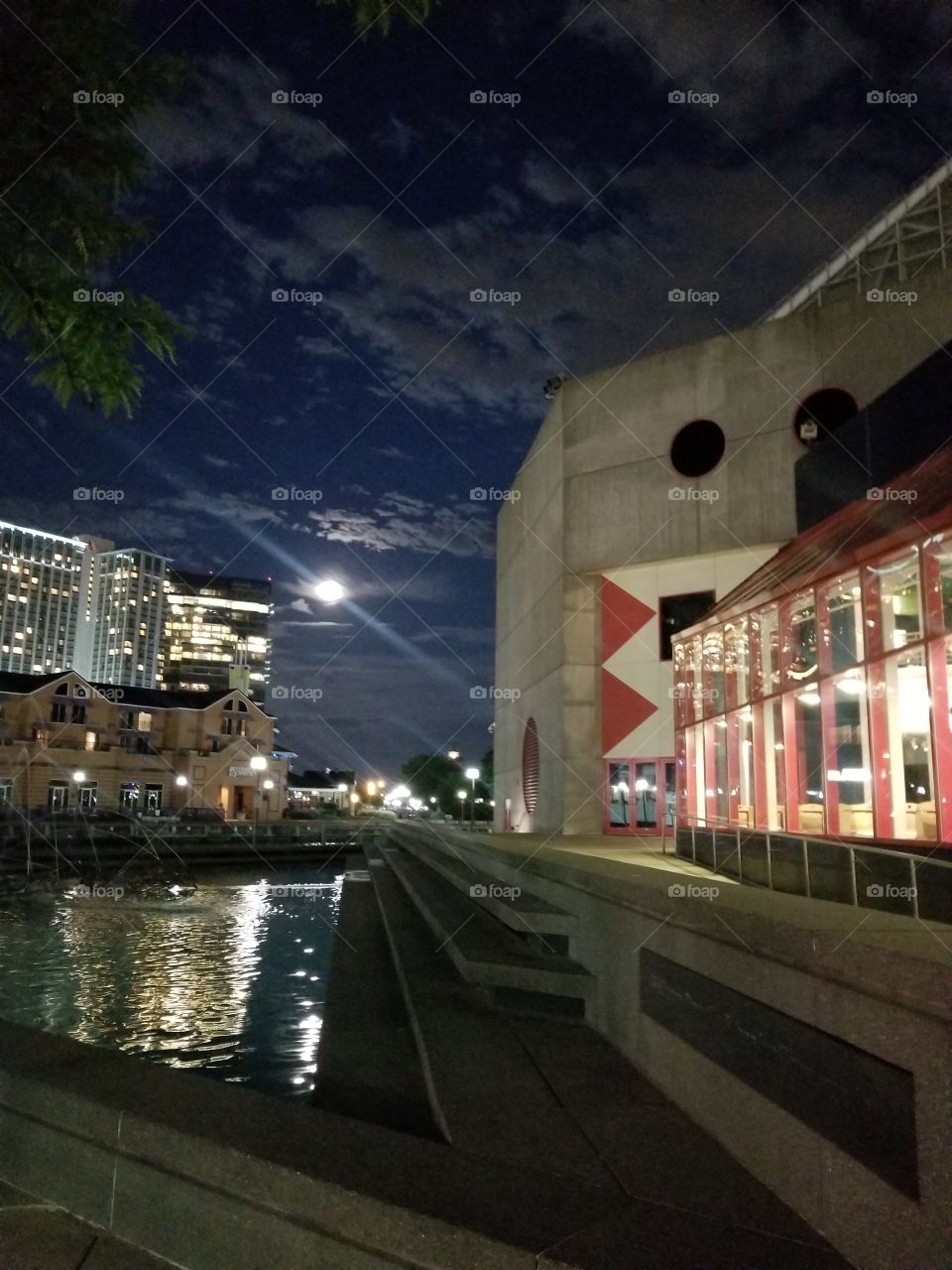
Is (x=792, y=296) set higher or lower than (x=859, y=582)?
higher

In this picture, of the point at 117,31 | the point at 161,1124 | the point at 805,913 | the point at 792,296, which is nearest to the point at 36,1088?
the point at 161,1124

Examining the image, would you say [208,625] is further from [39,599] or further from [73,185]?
[73,185]

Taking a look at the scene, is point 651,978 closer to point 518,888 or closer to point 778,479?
point 518,888

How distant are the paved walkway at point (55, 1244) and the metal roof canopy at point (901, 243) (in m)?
48.7

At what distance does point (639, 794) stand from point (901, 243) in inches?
1607

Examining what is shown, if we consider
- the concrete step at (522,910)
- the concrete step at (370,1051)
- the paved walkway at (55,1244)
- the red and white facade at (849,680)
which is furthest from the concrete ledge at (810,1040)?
the red and white facade at (849,680)

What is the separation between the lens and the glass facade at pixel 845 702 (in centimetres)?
892

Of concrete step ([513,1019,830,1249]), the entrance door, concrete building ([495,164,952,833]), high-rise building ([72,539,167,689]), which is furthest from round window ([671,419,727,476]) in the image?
high-rise building ([72,539,167,689])

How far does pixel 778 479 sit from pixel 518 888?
50.2 feet

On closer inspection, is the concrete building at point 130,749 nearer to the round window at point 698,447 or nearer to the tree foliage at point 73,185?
the round window at point 698,447

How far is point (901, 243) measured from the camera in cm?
4772

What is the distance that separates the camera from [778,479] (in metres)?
21.1

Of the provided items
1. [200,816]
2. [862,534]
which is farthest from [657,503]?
[200,816]

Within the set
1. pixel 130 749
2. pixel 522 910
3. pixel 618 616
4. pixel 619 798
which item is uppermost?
pixel 618 616
